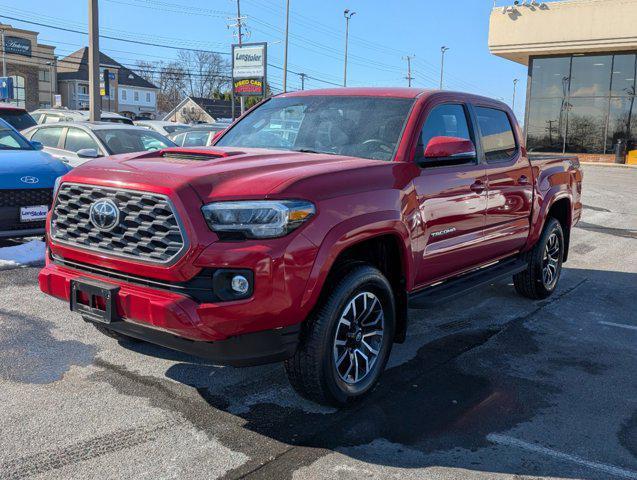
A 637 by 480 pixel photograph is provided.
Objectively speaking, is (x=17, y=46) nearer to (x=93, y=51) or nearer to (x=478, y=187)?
(x=93, y=51)

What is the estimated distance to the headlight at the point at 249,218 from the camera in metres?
3.25

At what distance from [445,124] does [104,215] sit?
2694 millimetres

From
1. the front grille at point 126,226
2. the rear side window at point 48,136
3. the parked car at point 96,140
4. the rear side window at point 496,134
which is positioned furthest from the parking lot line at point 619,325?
the rear side window at point 48,136

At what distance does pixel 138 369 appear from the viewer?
4328mm

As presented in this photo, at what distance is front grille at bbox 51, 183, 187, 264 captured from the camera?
3.27m

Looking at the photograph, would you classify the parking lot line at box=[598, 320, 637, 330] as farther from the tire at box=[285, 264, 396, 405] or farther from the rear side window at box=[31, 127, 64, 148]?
the rear side window at box=[31, 127, 64, 148]

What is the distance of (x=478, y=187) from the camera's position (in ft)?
16.5

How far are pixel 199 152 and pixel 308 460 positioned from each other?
2.04 metres

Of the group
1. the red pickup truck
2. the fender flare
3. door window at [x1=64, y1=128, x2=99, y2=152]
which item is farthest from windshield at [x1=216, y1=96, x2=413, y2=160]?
door window at [x1=64, y1=128, x2=99, y2=152]

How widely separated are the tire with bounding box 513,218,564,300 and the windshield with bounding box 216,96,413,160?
2.61 meters

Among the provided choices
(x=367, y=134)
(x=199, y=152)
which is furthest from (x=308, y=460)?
(x=367, y=134)

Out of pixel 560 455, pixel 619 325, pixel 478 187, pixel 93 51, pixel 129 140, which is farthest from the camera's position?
pixel 93 51

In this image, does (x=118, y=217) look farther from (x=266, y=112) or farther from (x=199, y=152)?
(x=266, y=112)

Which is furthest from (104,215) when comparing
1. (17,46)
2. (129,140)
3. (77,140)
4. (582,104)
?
(17,46)
